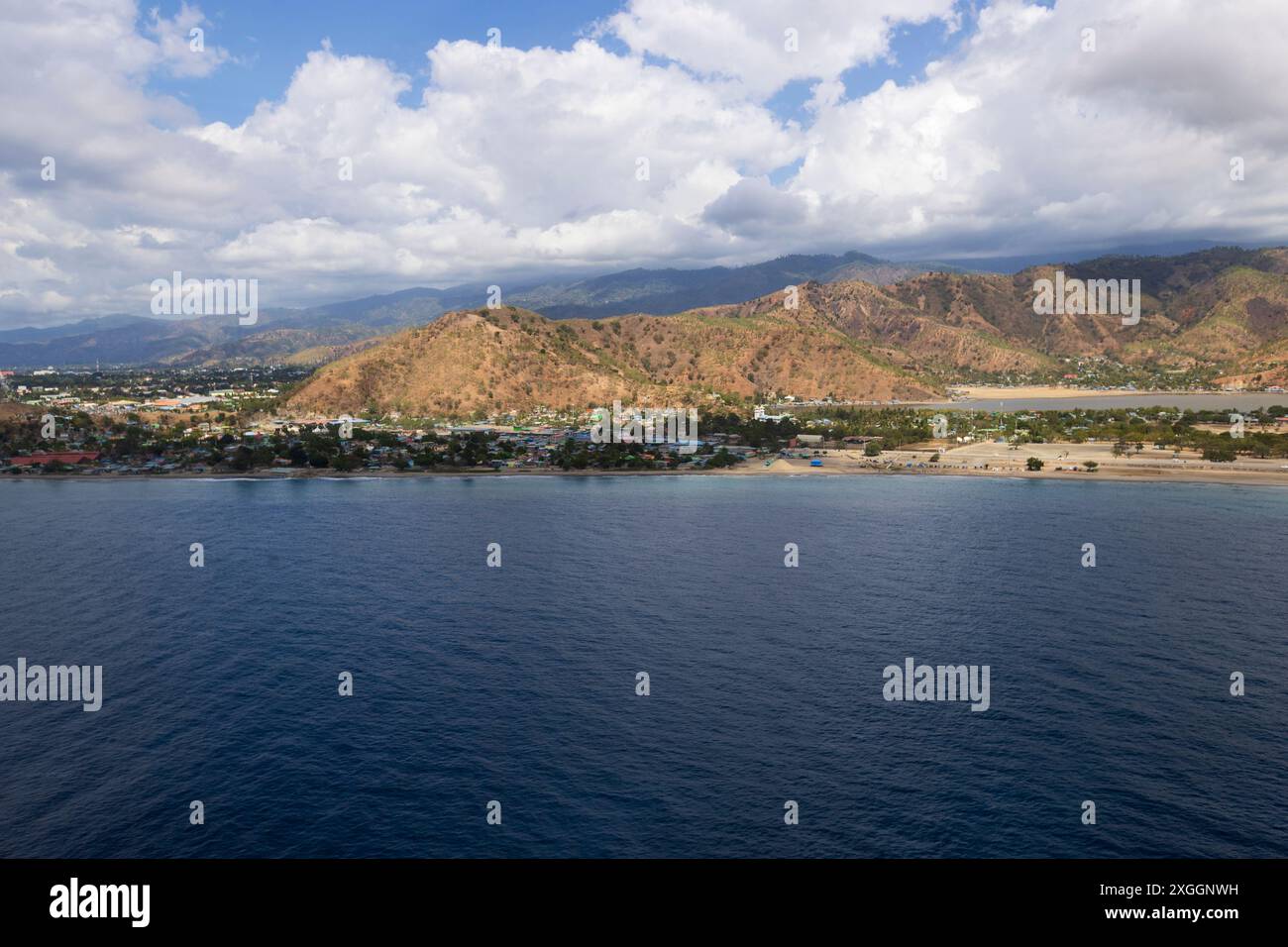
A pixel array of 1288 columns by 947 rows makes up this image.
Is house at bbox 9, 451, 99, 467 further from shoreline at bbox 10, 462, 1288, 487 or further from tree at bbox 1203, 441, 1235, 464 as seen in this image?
tree at bbox 1203, 441, 1235, 464

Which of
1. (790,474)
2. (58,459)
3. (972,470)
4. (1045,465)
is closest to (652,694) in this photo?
(790,474)

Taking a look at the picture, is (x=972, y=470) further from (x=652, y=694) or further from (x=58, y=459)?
(x=58, y=459)

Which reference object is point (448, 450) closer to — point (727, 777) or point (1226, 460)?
point (727, 777)

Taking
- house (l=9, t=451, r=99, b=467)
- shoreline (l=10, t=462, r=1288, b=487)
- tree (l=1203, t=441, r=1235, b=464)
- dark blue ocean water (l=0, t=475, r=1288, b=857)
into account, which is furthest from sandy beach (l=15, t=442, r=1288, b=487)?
dark blue ocean water (l=0, t=475, r=1288, b=857)

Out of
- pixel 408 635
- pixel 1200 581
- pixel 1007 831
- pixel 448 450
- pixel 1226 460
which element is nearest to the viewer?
pixel 1007 831

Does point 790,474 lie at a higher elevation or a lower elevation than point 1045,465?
lower

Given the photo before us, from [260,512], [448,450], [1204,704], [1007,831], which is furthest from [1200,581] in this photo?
[448,450]

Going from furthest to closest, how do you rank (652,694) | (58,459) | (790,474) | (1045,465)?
(58,459), (1045,465), (790,474), (652,694)

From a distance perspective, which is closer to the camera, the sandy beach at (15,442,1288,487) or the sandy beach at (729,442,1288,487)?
the sandy beach at (729,442,1288,487)
